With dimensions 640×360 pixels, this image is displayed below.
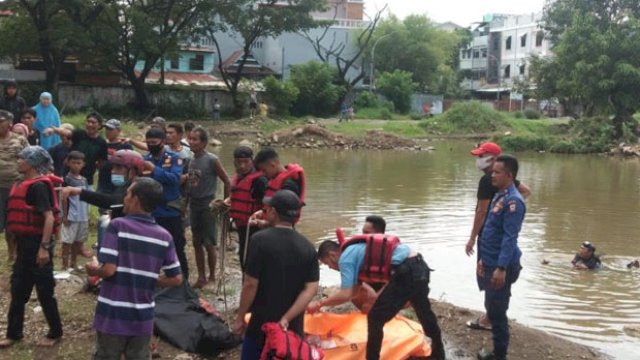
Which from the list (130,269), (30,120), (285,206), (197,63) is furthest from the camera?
(197,63)

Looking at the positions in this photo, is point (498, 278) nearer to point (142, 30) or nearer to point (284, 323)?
point (284, 323)

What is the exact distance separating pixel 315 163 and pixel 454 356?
22.9 meters

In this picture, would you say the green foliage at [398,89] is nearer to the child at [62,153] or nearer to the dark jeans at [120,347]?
the child at [62,153]

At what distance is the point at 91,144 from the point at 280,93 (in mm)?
40645

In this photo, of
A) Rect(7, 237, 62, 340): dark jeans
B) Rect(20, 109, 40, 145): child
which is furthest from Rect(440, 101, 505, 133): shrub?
Rect(7, 237, 62, 340): dark jeans

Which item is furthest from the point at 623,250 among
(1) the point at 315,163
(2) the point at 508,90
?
(2) the point at 508,90

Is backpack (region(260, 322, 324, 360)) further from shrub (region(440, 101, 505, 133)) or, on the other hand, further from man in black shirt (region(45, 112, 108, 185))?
shrub (region(440, 101, 505, 133))

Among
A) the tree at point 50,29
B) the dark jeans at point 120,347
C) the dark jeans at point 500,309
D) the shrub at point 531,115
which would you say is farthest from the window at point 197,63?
the dark jeans at point 120,347

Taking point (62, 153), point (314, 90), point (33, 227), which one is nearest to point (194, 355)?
point (33, 227)

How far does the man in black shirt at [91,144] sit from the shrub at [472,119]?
40.1m

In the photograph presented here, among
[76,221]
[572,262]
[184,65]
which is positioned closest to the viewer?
[76,221]

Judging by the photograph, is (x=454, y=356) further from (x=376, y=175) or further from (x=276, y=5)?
(x=276, y=5)

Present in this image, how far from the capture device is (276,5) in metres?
47.5

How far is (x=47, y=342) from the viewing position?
6168 mm
